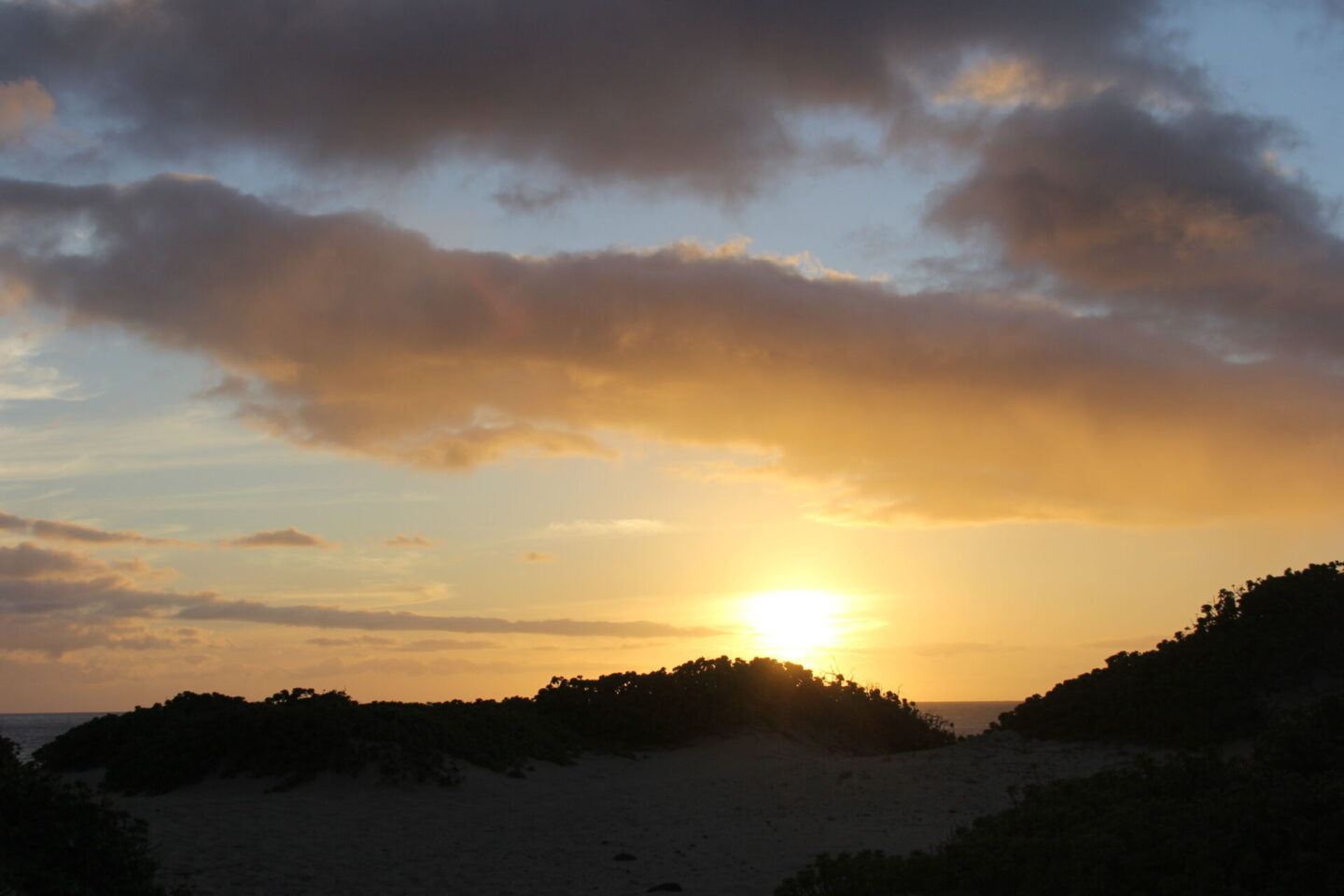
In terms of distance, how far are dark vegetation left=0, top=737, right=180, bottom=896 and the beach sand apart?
11.7ft

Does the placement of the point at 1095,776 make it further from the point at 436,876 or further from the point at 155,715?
the point at 155,715

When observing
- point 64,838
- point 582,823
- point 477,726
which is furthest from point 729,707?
point 64,838

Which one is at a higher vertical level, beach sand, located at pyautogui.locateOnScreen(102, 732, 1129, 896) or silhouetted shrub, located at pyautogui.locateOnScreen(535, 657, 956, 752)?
silhouetted shrub, located at pyautogui.locateOnScreen(535, 657, 956, 752)

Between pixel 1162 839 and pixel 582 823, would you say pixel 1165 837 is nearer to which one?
pixel 1162 839

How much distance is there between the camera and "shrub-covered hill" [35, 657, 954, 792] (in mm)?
19422

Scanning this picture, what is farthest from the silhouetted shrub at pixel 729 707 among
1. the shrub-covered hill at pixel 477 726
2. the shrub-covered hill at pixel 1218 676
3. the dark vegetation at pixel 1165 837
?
the dark vegetation at pixel 1165 837

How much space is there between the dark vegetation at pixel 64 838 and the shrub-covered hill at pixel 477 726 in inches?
376

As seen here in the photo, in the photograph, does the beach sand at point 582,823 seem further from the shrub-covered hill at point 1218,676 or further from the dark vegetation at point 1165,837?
the dark vegetation at point 1165,837

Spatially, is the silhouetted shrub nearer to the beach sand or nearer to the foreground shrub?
the beach sand

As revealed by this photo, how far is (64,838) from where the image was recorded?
9102mm

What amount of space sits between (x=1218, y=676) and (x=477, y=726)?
16.9 meters

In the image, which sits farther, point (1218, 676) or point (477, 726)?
point (477, 726)

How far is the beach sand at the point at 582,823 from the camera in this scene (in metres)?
13.6

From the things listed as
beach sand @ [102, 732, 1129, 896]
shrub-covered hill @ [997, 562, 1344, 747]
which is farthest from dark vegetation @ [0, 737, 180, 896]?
shrub-covered hill @ [997, 562, 1344, 747]
